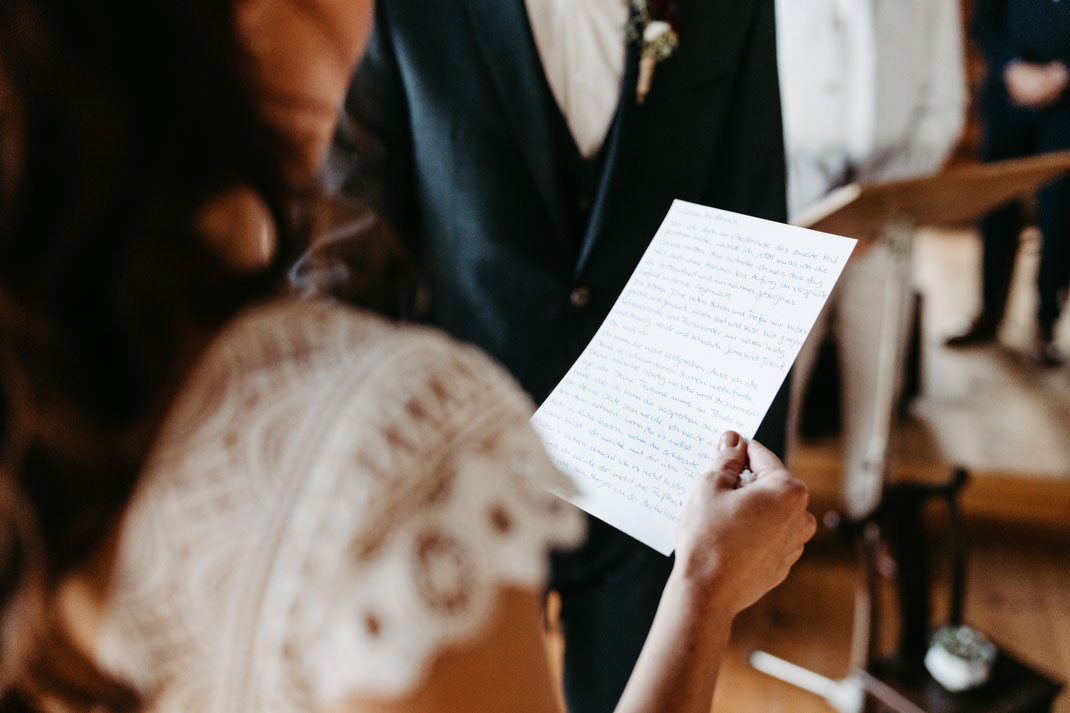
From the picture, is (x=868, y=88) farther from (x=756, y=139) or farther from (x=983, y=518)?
(x=983, y=518)

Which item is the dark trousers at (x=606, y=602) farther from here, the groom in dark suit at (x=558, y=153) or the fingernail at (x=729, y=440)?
the fingernail at (x=729, y=440)

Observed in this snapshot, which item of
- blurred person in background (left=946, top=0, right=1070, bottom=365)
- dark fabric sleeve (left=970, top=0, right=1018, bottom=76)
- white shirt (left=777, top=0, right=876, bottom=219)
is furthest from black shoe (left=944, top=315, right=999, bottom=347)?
dark fabric sleeve (left=970, top=0, right=1018, bottom=76)

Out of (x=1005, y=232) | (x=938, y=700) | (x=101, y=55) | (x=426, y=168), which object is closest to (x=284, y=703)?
(x=101, y=55)

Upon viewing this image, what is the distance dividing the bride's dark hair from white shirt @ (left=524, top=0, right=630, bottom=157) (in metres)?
0.62

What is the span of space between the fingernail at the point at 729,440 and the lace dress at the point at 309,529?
283 millimetres

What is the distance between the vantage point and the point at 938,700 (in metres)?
1.46

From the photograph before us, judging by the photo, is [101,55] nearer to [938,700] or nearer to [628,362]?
[628,362]

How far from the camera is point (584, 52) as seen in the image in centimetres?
101

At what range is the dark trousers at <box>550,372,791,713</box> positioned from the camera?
102 cm

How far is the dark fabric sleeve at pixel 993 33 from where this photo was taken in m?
1.14

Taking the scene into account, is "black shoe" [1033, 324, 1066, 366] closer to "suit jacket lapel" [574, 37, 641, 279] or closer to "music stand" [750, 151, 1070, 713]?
"music stand" [750, 151, 1070, 713]

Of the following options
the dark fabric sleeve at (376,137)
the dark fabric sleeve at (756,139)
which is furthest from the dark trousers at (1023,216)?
the dark fabric sleeve at (376,137)

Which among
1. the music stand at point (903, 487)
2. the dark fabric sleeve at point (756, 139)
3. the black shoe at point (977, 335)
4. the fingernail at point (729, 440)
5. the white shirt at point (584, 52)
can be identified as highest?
the white shirt at point (584, 52)

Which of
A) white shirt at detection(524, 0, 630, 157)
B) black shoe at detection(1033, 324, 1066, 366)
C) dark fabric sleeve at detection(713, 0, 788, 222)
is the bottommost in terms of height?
black shoe at detection(1033, 324, 1066, 366)
